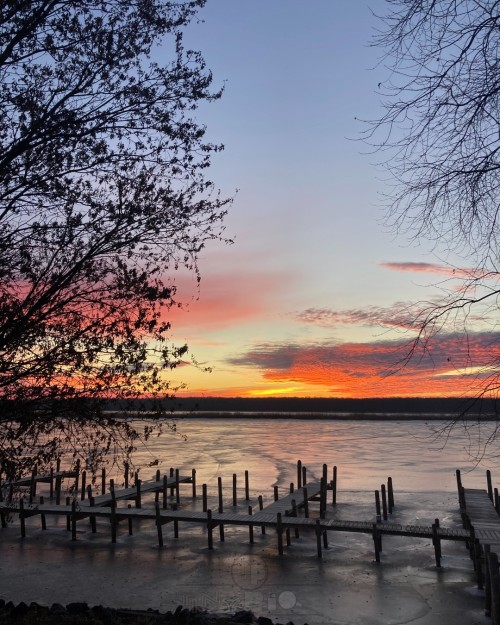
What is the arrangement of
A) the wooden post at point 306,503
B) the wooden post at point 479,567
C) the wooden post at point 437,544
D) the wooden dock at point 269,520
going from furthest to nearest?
the wooden post at point 306,503, the wooden dock at point 269,520, the wooden post at point 437,544, the wooden post at point 479,567

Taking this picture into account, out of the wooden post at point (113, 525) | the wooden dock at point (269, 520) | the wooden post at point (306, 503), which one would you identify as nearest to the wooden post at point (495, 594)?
the wooden dock at point (269, 520)

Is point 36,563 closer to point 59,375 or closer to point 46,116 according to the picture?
point 59,375

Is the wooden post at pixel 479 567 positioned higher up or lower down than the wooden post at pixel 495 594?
lower down

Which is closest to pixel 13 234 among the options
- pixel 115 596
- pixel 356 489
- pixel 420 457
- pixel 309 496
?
pixel 115 596

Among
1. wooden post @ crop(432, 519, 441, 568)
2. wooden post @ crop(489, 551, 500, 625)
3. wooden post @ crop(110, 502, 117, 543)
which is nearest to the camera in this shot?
wooden post @ crop(489, 551, 500, 625)

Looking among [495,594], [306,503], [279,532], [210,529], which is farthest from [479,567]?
[306,503]

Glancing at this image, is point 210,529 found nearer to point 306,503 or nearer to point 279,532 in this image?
point 279,532

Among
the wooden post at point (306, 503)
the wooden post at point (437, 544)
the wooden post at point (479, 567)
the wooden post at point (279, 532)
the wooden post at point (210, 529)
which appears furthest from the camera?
the wooden post at point (306, 503)

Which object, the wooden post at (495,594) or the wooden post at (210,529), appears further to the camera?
the wooden post at (210,529)

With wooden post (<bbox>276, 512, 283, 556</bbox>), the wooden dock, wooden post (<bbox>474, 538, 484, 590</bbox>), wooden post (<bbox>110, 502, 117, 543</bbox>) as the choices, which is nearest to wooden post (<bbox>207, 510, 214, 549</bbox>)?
the wooden dock

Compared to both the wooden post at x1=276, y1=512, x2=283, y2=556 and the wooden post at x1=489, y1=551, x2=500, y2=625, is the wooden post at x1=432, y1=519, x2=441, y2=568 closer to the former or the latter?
the wooden post at x1=276, y1=512, x2=283, y2=556

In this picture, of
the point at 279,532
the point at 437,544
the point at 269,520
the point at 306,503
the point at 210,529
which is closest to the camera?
the point at 437,544

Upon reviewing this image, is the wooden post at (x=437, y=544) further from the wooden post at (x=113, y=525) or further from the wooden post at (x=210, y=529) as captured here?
the wooden post at (x=113, y=525)

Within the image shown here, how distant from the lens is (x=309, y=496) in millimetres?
25719
